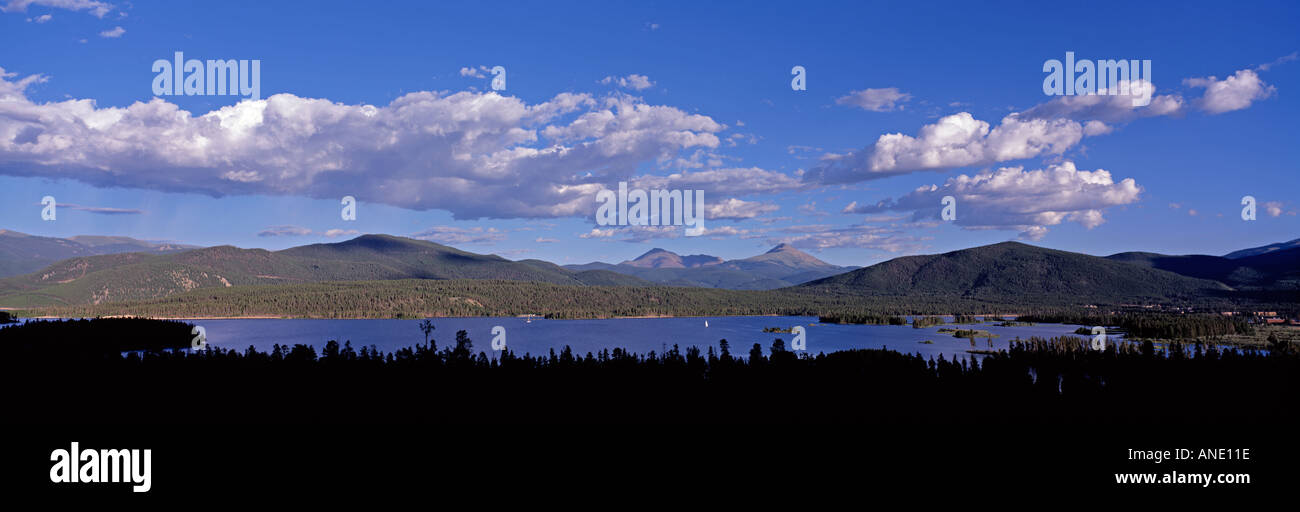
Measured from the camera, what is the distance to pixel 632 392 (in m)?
79.5

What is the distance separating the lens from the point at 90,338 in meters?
157

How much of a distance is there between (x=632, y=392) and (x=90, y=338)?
14099 centimetres

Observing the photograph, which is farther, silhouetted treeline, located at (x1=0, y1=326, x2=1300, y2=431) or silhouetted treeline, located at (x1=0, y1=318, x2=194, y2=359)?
silhouetted treeline, located at (x1=0, y1=318, x2=194, y2=359)

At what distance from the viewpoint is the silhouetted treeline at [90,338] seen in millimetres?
122562

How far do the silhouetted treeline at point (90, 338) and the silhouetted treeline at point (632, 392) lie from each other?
2006 centimetres

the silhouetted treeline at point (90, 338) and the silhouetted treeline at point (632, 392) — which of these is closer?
the silhouetted treeline at point (632, 392)

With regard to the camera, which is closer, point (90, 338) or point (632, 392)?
point (632, 392)

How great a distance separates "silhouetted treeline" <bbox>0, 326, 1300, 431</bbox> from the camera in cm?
7325

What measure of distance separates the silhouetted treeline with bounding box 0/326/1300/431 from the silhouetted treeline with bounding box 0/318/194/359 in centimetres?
2006
